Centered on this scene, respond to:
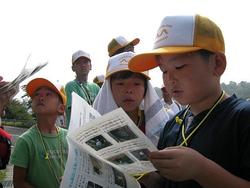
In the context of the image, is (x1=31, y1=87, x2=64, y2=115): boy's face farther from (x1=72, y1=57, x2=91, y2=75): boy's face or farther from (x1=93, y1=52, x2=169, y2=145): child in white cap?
(x1=72, y1=57, x2=91, y2=75): boy's face

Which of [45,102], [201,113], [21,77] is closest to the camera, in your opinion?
[201,113]

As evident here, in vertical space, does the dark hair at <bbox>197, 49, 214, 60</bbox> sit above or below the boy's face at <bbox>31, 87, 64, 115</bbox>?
above

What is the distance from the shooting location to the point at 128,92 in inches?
89.4

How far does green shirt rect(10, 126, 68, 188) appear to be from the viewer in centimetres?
255

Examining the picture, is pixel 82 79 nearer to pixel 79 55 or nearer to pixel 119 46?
pixel 79 55

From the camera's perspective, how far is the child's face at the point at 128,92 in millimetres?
2273

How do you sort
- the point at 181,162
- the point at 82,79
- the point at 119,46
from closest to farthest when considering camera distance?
the point at 181,162 < the point at 119,46 < the point at 82,79

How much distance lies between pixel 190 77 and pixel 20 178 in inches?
63.4

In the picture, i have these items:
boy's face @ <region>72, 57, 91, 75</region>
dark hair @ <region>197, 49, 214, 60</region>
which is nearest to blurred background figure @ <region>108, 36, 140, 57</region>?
boy's face @ <region>72, 57, 91, 75</region>

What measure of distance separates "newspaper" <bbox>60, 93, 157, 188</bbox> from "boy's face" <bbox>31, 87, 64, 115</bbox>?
128 centimetres

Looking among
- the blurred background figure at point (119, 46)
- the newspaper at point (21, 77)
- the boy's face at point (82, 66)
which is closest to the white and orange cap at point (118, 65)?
the newspaper at point (21, 77)

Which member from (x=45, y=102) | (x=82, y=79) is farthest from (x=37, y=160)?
(x=82, y=79)

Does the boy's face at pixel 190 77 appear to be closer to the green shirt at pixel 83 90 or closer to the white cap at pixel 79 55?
the green shirt at pixel 83 90

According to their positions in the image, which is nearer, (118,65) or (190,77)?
(190,77)
